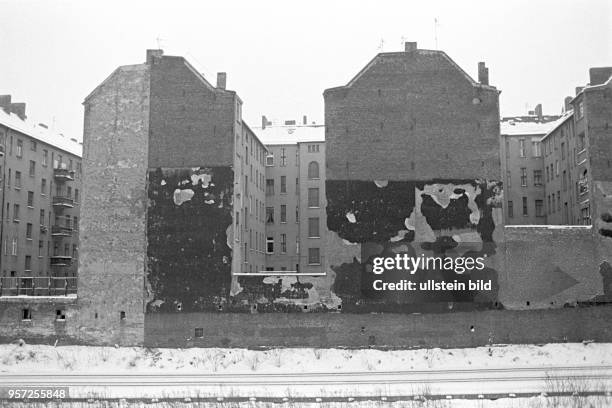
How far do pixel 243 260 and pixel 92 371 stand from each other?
12588 millimetres

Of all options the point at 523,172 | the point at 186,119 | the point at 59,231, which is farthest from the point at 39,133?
the point at 523,172

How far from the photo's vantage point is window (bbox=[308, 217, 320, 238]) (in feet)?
205

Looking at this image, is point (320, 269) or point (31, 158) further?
point (320, 269)

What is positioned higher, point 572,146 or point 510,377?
point 572,146

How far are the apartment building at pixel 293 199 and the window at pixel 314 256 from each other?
92 mm

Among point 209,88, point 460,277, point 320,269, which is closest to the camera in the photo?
point 460,277

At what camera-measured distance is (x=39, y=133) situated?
58.8 meters

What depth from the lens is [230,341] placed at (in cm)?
3591

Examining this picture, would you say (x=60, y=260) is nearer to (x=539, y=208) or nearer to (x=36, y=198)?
(x=36, y=198)

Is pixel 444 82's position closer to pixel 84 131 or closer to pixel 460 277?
pixel 460 277

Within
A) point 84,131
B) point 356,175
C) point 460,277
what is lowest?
point 460,277

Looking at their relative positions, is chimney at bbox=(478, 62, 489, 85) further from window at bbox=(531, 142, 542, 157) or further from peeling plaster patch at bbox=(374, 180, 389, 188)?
window at bbox=(531, 142, 542, 157)

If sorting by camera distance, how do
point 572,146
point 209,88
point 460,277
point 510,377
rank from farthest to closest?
point 572,146 < point 209,88 < point 460,277 < point 510,377

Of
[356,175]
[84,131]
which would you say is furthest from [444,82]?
[84,131]
